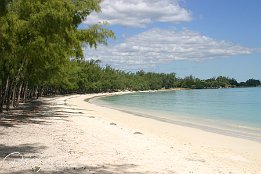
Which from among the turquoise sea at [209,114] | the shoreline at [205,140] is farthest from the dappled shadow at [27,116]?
the turquoise sea at [209,114]

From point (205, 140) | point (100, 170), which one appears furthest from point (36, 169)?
point (205, 140)

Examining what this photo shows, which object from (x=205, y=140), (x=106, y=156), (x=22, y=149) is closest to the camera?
(x=106, y=156)

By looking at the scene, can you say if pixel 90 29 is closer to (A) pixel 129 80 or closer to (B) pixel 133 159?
(B) pixel 133 159

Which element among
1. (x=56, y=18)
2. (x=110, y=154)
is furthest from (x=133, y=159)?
(x=56, y=18)

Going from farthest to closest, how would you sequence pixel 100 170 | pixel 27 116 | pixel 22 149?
pixel 27 116 → pixel 22 149 → pixel 100 170

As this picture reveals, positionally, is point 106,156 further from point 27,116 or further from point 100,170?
point 27,116

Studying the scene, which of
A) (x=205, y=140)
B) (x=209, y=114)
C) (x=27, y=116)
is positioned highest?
(x=27, y=116)

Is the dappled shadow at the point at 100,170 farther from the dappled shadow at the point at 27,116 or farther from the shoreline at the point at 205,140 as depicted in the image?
the dappled shadow at the point at 27,116

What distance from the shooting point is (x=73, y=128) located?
1958 cm

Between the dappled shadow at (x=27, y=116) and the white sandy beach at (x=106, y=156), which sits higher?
the dappled shadow at (x=27, y=116)

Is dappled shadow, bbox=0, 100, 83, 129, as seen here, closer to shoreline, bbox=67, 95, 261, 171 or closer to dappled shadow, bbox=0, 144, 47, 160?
shoreline, bbox=67, 95, 261, 171

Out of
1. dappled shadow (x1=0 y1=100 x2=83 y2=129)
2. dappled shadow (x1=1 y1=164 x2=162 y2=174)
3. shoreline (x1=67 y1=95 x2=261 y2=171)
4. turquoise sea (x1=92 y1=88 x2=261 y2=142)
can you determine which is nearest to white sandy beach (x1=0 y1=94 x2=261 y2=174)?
dappled shadow (x1=1 y1=164 x2=162 y2=174)

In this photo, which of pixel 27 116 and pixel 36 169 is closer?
pixel 36 169

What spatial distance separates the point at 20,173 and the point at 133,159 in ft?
11.9
